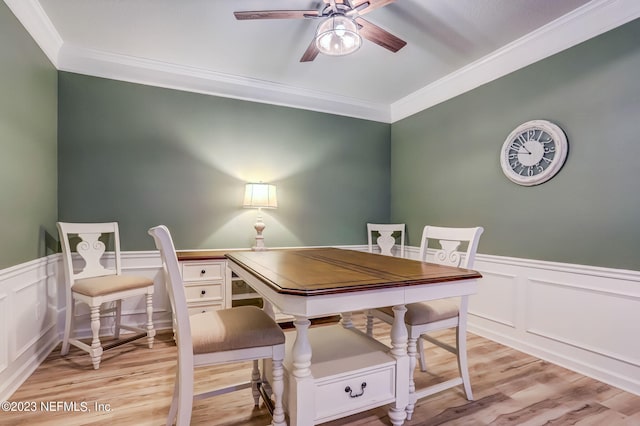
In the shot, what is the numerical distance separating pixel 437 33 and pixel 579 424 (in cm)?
261

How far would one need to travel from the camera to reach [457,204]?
3111mm

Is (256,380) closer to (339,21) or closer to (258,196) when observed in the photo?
(258,196)

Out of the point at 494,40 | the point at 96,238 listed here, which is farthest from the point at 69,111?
the point at 494,40

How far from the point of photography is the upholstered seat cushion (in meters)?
1.67

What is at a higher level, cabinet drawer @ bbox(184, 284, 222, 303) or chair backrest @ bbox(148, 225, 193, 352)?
chair backrest @ bbox(148, 225, 193, 352)

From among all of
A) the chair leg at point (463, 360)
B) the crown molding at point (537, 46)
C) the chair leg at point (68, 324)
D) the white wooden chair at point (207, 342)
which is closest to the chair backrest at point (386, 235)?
the crown molding at point (537, 46)

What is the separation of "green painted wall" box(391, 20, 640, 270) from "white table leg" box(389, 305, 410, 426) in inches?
63.6

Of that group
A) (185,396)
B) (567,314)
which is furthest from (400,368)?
(567,314)

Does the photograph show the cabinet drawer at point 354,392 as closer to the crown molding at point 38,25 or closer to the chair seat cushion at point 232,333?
the chair seat cushion at point 232,333

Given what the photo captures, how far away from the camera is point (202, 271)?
2.70 m

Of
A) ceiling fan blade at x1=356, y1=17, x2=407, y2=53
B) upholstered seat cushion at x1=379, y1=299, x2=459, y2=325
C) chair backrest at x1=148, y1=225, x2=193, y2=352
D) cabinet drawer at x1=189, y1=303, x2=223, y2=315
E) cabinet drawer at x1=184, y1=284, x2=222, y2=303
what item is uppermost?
ceiling fan blade at x1=356, y1=17, x2=407, y2=53

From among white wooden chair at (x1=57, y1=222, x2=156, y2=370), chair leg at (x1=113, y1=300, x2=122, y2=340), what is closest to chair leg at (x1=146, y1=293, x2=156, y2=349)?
white wooden chair at (x1=57, y1=222, x2=156, y2=370)

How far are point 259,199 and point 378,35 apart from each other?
1.73m

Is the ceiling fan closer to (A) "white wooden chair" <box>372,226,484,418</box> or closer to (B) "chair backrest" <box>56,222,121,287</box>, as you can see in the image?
(A) "white wooden chair" <box>372,226,484,418</box>
